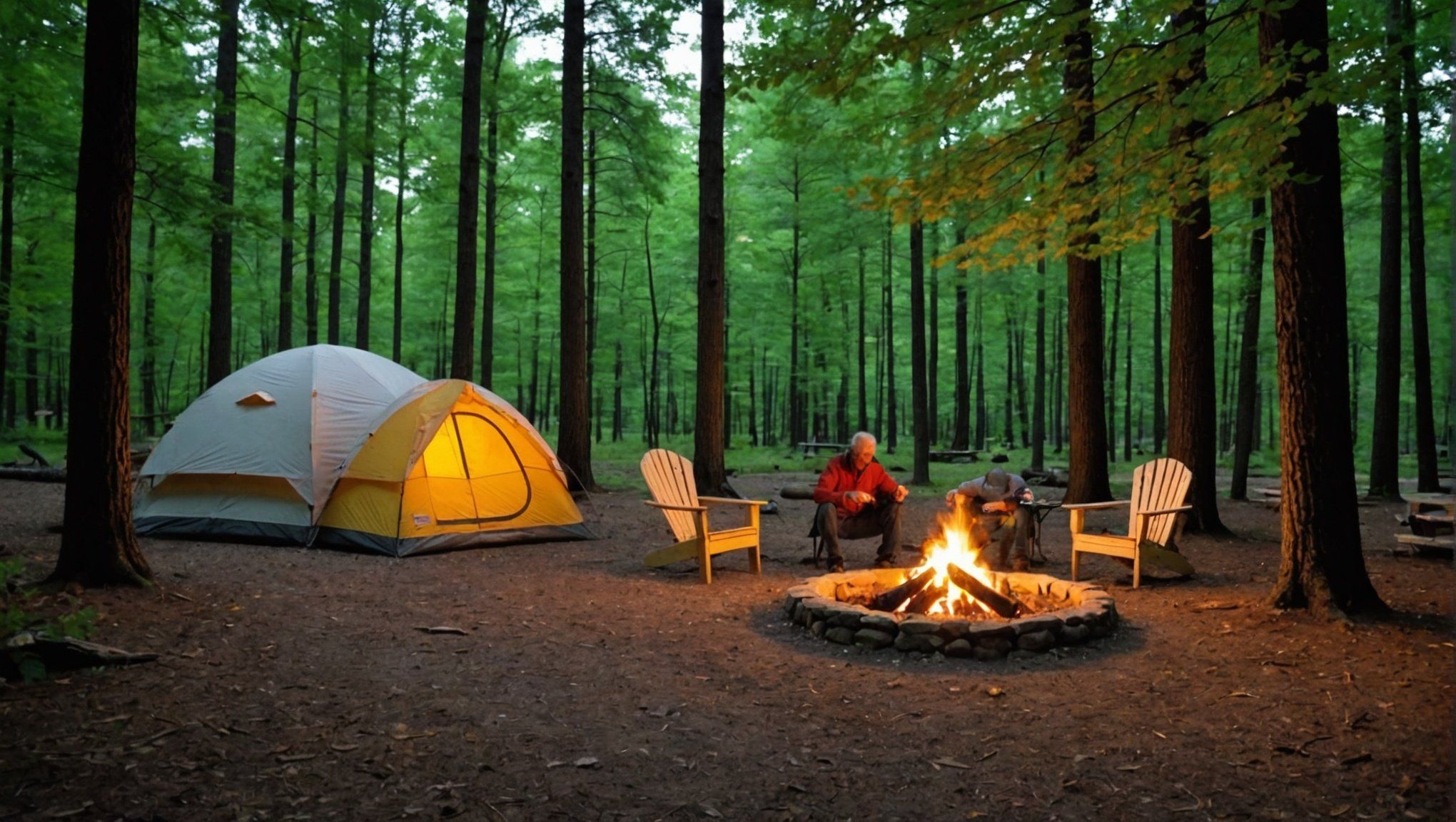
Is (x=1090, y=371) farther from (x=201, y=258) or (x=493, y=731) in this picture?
(x=201, y=258)

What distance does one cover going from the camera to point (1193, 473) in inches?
331

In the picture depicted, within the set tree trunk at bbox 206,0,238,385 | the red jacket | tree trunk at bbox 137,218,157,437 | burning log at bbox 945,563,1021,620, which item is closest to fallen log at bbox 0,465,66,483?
tree trunk at bbox 206,0,238,385

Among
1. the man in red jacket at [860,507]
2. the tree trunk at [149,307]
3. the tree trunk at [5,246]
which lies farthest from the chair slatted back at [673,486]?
the tree trunk at [149,307]

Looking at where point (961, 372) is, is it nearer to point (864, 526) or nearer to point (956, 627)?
point (864, 526)

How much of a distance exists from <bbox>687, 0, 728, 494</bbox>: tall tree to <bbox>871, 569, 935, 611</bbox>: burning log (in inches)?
209

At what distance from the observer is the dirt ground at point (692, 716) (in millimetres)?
2766

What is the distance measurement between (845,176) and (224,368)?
13.3 metres

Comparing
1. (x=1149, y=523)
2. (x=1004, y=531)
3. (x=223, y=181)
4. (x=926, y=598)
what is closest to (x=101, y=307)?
(x=926, y=598)

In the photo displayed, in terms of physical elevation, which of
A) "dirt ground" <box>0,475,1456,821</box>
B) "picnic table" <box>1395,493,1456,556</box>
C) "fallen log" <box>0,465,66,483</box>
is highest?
"fallen log" <box>0,465,66,483</box>

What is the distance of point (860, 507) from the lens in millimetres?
6809

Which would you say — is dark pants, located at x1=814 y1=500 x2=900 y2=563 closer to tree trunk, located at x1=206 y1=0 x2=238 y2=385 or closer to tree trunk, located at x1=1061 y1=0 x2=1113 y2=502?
tree trunk, located at x1=1061 y1=0 x2=1113 y2=502

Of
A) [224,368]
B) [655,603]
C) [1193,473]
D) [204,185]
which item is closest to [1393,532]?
[1193,473]

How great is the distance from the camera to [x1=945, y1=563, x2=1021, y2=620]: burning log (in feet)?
16.6

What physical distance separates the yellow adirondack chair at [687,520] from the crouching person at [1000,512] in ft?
5.76
